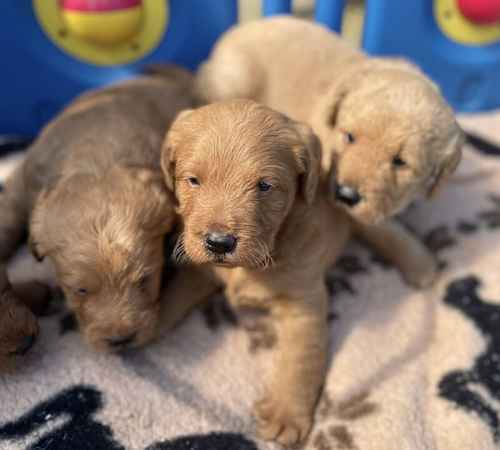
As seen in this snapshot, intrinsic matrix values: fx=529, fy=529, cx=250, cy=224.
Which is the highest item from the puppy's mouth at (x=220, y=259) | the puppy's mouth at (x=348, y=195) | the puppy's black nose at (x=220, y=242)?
the puppy's black nose at (x=220, y=242)

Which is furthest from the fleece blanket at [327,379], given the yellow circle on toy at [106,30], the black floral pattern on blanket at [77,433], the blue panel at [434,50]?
the blue panel at [434,50]

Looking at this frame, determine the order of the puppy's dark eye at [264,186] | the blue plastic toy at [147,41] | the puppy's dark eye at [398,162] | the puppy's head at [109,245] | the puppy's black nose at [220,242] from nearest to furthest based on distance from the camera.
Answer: the puppy's black nose at [220,242]
the puppy's dark eye at [264,186]
the puppy's head at [109,245]
the puppy's dark eye at [398,162]
the blue plastic toy at [147,41]

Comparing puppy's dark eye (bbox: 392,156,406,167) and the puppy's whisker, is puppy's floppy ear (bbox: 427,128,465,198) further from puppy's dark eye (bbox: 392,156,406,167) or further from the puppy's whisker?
the puppy's whisker

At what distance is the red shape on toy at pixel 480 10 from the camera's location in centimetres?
434

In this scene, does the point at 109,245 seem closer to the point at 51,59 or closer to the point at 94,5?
the point at 94,5

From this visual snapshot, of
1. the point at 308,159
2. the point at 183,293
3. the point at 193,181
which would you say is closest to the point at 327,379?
the point at 183,293

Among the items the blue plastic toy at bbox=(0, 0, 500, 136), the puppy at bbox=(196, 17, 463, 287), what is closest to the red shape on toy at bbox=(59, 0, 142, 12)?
the blue plastic toy at bbox=(0, 0, 500, 136)

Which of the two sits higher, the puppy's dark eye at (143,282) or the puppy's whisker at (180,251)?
the puppy's whisker at (180,251)

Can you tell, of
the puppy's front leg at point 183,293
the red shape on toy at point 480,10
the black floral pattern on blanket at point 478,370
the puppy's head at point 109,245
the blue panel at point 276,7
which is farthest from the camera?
the blue panel at point 276,7

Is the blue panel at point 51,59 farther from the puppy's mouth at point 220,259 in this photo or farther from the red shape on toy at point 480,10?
the puppy's mouth at point 220,259

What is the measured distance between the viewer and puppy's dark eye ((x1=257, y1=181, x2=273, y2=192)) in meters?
2.31

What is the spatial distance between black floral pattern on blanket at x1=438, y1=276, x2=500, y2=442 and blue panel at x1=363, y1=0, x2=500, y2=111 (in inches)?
85.9

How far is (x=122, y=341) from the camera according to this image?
2.60m

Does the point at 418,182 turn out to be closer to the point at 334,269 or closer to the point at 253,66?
A: the point at 334,269
